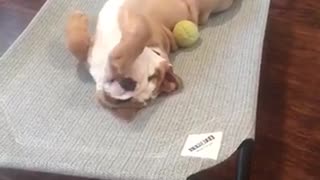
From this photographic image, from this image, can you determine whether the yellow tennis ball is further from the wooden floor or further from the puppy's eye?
the wooden floor

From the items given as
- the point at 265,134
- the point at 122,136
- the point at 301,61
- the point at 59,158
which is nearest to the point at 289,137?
the point at 265,134

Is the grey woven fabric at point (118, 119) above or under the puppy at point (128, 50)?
under

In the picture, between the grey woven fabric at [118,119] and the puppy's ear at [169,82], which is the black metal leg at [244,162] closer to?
the grey woven fabric at [118,119]

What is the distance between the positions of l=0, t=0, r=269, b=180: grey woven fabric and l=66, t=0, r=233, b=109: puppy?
4 cm

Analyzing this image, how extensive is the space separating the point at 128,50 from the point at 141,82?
3.5 inches

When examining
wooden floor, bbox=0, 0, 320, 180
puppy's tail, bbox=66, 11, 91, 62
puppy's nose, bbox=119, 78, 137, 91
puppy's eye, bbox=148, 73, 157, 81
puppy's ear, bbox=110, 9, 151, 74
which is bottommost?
wooden floor, bbox=0, 0, 320, 180

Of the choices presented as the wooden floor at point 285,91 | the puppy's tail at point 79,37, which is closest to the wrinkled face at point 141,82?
the puppy's tail at point 79,37

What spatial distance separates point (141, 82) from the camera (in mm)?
1115

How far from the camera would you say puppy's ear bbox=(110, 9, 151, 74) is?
106 centimetres

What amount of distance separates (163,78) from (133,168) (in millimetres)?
245

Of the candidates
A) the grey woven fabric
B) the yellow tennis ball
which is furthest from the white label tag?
the yellow tennis ball

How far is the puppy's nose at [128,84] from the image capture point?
109 centimetres

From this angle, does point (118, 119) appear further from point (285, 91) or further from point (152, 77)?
point (285, 91)

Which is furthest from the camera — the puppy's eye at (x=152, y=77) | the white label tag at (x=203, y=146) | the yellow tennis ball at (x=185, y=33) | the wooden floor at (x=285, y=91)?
the wooden floor at (x=285, y=91)
